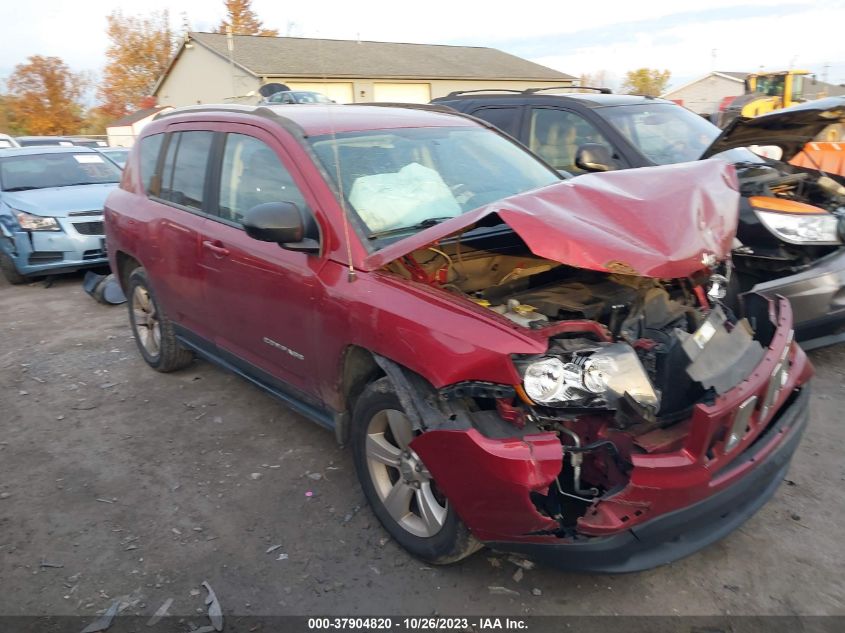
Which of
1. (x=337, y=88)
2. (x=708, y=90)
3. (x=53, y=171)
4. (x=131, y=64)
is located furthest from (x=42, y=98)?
(x=708, y=90)

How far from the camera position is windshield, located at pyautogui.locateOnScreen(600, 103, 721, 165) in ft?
19.8

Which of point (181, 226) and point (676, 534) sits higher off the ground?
point (181, 226)

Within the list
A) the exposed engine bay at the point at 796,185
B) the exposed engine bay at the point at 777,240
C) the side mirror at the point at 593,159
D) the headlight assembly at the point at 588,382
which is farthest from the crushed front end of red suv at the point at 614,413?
the exposed engine bay at the point at 796,185

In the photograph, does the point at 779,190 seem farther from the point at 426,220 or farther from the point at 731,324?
the point at 426,220

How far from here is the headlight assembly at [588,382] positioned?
8.06 feet

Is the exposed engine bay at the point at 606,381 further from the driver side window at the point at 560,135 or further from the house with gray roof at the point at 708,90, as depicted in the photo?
the house with gray roof at the point at 708,90

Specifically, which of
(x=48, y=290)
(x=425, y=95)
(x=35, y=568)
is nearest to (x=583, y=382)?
(x=35, y=568)

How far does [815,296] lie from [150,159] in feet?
15.1

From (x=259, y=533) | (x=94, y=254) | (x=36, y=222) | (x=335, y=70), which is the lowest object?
(x=259, y=533)

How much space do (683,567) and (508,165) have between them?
2.36 metres

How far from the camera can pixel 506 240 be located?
11.2ft

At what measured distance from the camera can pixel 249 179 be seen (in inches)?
151

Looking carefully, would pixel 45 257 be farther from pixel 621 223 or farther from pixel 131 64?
pixel 131 64

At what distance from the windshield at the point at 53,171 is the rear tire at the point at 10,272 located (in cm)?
95
